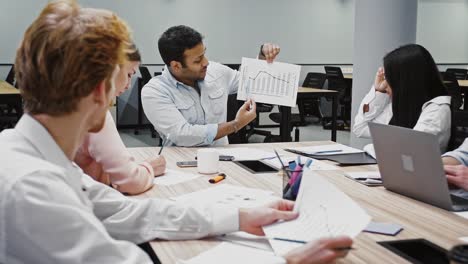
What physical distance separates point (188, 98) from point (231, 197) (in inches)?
51.4

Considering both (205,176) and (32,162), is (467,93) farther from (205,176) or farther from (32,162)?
(32,162)

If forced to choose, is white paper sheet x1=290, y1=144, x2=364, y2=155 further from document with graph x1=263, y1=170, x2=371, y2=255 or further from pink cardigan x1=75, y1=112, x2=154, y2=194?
document with graph x1=263, y1=170, x2=371, y2=255

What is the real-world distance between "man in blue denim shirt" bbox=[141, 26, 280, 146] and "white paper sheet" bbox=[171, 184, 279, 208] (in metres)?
0.94

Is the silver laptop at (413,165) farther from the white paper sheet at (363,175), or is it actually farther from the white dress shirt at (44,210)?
the white dress shirt at (44,210)

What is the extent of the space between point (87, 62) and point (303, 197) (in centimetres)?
66

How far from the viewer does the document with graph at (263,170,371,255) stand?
122cm

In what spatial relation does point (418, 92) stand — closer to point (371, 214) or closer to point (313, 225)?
point (371, 214)

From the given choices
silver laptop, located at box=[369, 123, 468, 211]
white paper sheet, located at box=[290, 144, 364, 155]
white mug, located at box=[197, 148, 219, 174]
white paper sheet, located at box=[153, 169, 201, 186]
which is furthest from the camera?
white paper sheet, located at box=[290, 144, 364, 155]

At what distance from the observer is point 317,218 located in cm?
131

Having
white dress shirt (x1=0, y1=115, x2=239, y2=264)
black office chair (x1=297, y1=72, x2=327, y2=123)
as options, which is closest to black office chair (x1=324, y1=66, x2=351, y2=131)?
black office chair (x1=297, y1=72, x2=327, y2=123)

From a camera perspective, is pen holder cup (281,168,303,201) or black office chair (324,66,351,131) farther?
black office chair (324,66,351,131)

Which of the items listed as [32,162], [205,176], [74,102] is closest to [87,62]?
[74,102]

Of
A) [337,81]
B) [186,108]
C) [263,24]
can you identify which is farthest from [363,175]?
[263,24]

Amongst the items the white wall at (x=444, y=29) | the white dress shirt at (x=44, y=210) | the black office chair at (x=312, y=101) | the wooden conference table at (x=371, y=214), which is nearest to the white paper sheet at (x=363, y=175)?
the wooden conference table at (x=371, y=214)
